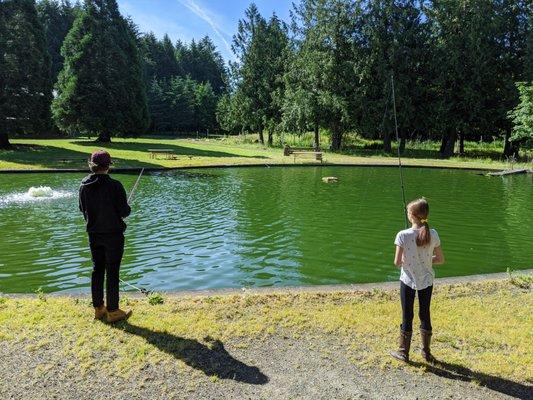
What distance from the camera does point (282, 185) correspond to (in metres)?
20.5

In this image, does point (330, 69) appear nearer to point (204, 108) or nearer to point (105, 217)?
point (105, 217)

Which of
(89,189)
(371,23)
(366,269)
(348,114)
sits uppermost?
(371,23)

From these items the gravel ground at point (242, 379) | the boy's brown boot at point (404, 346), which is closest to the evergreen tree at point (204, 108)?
the gravel ground at point (242, 379)

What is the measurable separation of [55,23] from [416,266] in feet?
244

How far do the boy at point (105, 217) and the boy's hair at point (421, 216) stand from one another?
2968 millimetres

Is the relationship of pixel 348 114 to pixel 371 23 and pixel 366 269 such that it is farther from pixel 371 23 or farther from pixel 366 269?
pixel 366 269

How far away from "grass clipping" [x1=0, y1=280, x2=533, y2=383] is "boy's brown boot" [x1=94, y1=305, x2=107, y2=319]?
10 centimetres

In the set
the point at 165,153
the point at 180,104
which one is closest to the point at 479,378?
the point at 165,153

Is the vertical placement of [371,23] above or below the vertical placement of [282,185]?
above

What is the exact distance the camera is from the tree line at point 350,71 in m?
33.0

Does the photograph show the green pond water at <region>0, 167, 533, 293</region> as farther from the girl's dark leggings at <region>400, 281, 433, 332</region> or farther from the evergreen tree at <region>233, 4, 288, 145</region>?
the evergreen tree at <region>233, 4, 288, 145</region>

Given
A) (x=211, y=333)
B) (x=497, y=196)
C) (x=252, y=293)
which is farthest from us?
(x=497, y=196)

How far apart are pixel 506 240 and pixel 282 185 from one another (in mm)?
10679

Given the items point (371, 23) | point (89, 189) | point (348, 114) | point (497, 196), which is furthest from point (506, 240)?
point (371, 23)
